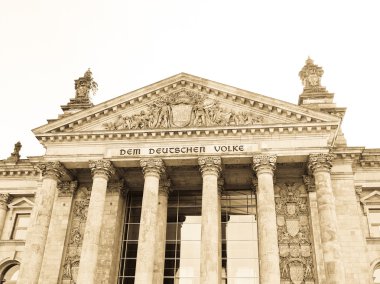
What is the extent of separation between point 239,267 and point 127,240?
713 cm

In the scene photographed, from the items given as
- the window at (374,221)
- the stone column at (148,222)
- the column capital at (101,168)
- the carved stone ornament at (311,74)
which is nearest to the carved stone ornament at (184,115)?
the column capital at (101,168)

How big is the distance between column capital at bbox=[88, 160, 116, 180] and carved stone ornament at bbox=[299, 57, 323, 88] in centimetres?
1470

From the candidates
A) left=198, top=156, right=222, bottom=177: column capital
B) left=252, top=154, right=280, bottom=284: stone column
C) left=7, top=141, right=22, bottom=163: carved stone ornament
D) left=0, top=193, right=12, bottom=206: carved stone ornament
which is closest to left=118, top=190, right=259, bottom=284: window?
left=252, top=154, right=280, bottom=284: stone column

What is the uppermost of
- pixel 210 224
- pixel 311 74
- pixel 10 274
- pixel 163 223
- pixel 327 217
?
pixel 311 74

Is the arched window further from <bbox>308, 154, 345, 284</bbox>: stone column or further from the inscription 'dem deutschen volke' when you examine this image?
<bbox>308, 154, 345, 284</bbox>: stone column

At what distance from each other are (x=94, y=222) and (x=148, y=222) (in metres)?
3.08

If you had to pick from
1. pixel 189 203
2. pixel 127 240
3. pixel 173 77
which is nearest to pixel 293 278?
pixel 189 203

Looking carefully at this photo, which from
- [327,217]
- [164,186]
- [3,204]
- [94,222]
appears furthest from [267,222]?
[3,204]

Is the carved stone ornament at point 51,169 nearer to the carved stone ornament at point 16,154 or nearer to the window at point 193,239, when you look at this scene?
the window at point 193,239

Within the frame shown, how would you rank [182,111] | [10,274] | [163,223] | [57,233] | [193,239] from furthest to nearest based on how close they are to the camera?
[10,274] < [193,239] < [182,111] < [57,233] < [163,223]

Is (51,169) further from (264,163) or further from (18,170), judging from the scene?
(264,163)

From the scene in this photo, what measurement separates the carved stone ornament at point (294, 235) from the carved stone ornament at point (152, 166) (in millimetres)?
7387

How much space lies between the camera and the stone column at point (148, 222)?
23.4 meters

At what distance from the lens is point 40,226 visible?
2542 cm
